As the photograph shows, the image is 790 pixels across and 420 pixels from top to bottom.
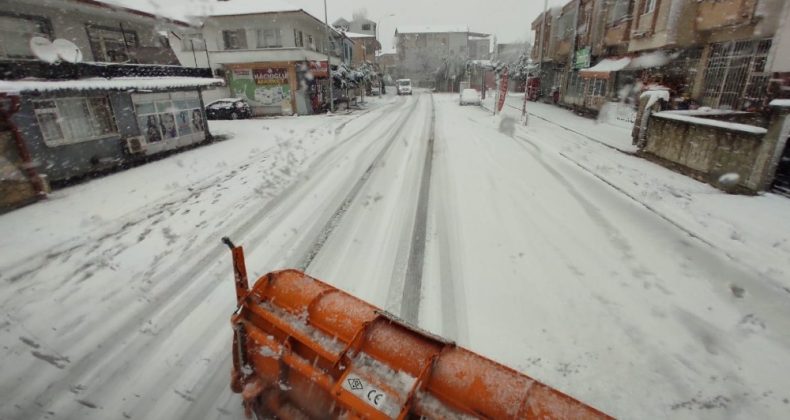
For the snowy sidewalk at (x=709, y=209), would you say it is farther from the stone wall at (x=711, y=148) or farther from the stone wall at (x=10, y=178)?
the stone wall at (x=10, y=178)

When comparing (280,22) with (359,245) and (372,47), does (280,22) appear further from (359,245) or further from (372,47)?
(372,47)

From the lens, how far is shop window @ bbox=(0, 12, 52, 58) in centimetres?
1069

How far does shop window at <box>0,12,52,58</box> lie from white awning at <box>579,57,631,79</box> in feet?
84.0

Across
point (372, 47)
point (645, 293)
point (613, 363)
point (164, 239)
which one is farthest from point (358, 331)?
point (372, 47)

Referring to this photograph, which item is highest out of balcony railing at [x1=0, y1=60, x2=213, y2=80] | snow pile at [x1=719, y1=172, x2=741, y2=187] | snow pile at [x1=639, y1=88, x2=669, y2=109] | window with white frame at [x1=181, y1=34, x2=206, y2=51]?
window with white frame at [x1=181, y1=34, x2=206, y2=51]

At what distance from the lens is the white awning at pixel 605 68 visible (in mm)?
20153

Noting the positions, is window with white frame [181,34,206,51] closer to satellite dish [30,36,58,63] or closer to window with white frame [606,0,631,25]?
satellite dish [30,36,58,63]

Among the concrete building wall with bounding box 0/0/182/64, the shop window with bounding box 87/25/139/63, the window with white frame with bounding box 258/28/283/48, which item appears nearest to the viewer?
the concrete building wall with bounding box 0/0/182/64

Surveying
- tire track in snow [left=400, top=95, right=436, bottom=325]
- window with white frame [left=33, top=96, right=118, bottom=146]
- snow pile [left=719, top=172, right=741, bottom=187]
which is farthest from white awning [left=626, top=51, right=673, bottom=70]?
window with white frame [left=33, top=96, right=118, bottom=146]

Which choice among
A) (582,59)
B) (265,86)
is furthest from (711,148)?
(265,86)

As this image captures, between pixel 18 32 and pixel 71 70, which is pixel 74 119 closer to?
pixel 71 70

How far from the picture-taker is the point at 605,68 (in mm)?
20984

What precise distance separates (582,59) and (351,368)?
2795cm

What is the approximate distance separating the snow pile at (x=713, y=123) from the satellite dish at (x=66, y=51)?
684 inches
